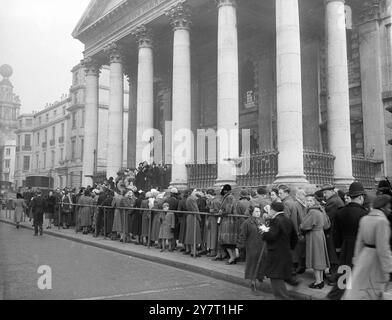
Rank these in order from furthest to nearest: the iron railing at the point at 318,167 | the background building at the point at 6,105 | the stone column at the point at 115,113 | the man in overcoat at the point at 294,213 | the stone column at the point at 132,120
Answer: the stone column at the point at 132,120 < the stone column at the point at 115,113 < the iron railing at the point at 318,167 < the man in overcoat at the point at 294,213 < the background building at the point at 6,105

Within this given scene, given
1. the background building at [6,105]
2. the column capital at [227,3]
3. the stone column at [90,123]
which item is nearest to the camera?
the background building at [6,105]

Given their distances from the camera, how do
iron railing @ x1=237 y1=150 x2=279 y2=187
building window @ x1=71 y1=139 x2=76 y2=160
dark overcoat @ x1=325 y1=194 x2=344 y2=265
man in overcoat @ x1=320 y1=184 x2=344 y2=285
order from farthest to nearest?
building window @ x1=71 y1=139 x2=76 y2=160 < iron railing @ x1=237 y1=150 x2=279 y2=187 < dark overcoat @ x1=325 y1=194 x2=344 y2=265 < man in overcoat @ x1=320 y1=184 x2=344 y2=285

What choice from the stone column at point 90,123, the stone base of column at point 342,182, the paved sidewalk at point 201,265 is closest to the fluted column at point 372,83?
the stone base of column at point 342,182

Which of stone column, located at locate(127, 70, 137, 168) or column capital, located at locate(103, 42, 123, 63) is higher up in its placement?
column capital, located at locate(103, 42, 123, 63)

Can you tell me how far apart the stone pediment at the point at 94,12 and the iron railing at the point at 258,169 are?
14993mm

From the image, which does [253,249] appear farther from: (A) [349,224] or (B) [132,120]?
(B) [132,120]

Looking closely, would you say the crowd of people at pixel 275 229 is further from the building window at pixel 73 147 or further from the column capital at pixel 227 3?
the building window at pixel 73 147

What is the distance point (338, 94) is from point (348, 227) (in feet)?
38.5

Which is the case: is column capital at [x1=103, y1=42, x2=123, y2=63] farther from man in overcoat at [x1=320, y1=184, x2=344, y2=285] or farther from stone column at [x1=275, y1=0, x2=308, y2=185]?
man in overcoat at [x1=320, y1=184, x2=344, y2=285]

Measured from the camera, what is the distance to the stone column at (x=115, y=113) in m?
26.3

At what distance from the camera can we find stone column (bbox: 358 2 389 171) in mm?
19391

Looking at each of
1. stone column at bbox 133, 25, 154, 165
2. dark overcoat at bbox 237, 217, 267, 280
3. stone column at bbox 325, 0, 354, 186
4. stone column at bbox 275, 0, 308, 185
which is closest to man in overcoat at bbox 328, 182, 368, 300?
dark overcoat at bbox 237, 217, 267, 280

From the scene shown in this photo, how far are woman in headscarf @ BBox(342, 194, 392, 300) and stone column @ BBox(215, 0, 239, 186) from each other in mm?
12602

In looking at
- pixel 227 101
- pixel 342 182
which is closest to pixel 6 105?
pixel 227 101
